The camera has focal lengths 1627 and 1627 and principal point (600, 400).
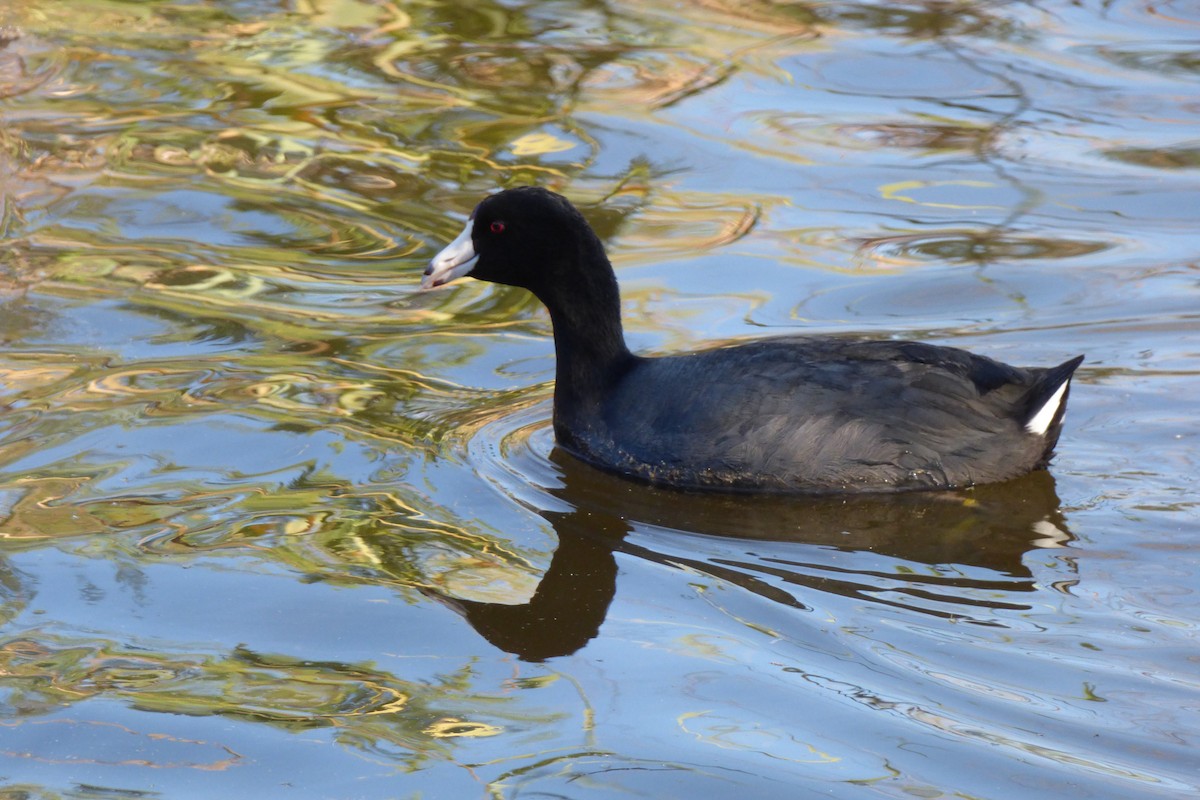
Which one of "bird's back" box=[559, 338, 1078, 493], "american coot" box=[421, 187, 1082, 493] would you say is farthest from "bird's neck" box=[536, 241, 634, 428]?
"bird's back" box=[559, 338, 1078, 493]

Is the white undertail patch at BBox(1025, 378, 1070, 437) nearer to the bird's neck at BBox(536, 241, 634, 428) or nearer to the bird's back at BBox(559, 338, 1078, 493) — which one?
the bird's back at BBox(559, 338, 1078, 493)

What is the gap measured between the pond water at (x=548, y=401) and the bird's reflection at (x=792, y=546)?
0.02 meters

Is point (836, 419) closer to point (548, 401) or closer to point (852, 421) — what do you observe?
point (852, 421)

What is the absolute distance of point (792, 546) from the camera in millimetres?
5160

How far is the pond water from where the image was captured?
4023 mm

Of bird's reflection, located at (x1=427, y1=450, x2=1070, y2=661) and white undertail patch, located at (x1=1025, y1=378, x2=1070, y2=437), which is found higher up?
white undertail patch, located at (x1=1025, y1=378, x2=1070, y2=437)

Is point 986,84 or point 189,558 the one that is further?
point 986,84

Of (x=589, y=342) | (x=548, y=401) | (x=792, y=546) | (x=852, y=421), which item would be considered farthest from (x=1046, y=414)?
(x=548, y=401)

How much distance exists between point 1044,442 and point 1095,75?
16.3 feet

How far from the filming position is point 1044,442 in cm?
555

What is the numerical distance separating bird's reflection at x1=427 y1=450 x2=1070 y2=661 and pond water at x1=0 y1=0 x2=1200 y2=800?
0.02 metres

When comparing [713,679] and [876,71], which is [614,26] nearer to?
[876,71]

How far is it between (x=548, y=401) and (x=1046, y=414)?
1990 millimetres

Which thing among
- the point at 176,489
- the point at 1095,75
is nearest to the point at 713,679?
the point at 176,489
